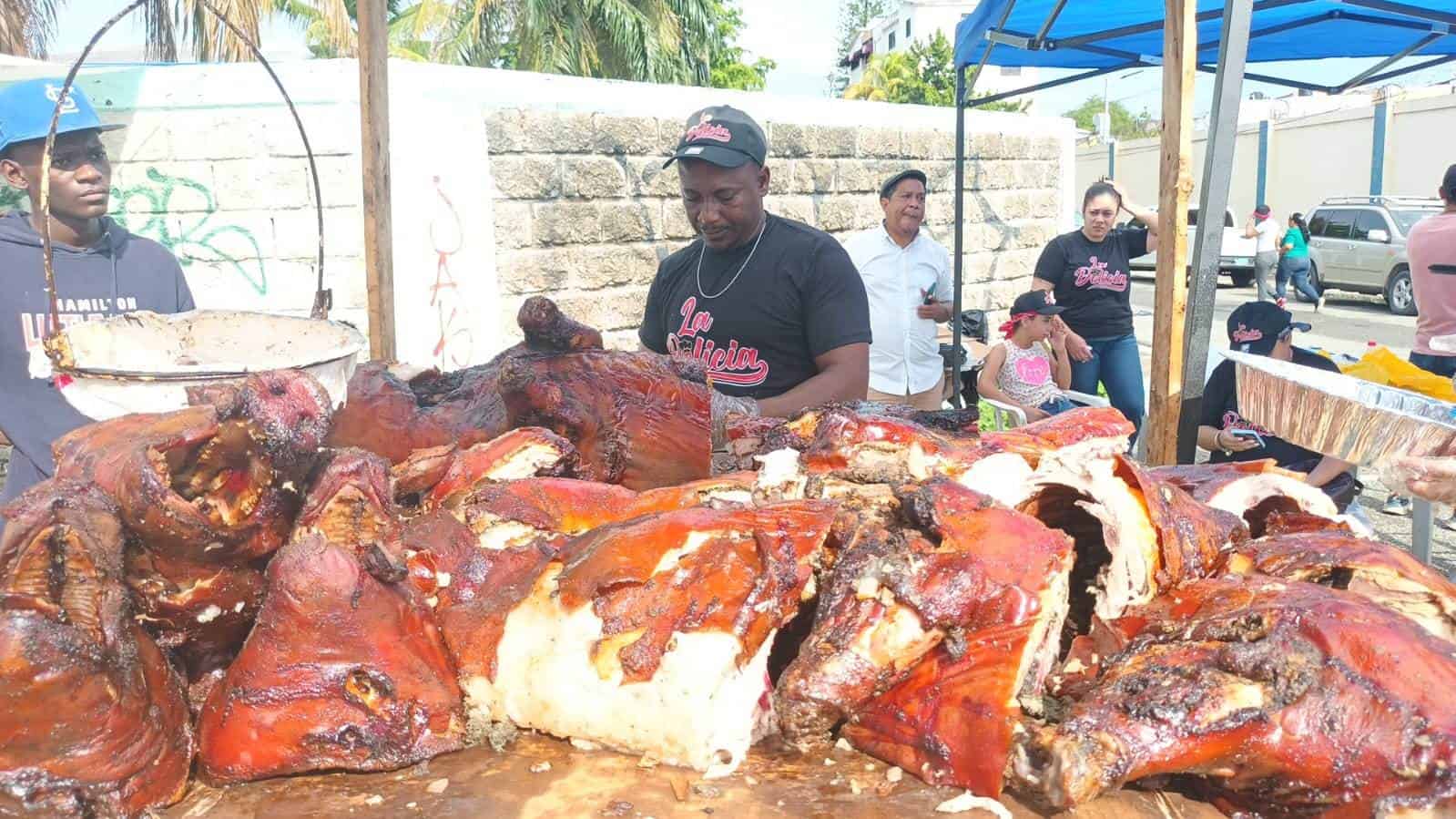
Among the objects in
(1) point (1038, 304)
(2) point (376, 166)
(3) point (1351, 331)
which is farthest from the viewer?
(3) point (1351, 331)

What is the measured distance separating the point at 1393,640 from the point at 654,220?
24.0 ft

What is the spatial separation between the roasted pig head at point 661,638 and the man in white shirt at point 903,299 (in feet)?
15.9

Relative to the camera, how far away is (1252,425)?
487 centimetres

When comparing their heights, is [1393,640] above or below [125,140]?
below

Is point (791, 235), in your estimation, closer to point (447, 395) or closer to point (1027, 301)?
point (447, 395)

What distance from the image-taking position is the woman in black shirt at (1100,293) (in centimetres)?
727

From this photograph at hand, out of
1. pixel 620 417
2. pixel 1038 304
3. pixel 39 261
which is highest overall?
pixel 39 261

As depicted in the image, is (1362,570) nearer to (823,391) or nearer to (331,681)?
(823,391)

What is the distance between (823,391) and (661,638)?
1.74 metres

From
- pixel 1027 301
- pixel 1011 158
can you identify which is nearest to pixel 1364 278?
pixel 1011 158

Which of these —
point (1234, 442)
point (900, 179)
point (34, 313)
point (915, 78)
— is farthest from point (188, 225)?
point (915, 78)

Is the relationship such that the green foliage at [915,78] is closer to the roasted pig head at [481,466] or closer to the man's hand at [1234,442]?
the man's hand at [1234,442]

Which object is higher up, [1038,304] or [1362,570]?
[1038,304]

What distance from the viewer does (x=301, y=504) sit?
6.36 feet
